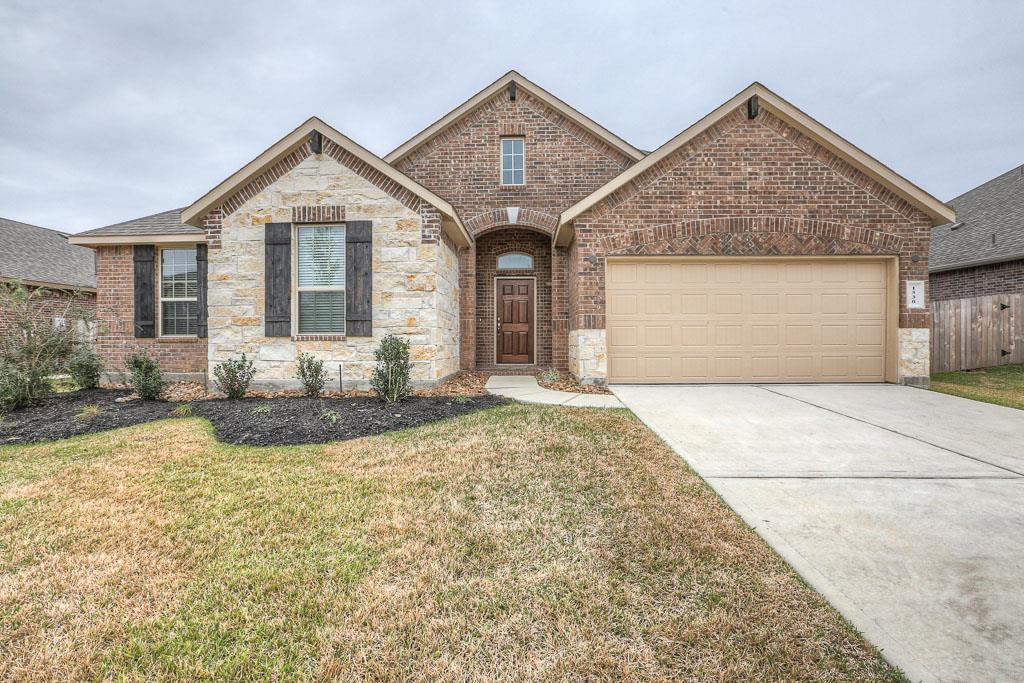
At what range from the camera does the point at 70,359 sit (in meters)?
7.94

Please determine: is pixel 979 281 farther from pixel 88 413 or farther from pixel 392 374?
pixel 88 413

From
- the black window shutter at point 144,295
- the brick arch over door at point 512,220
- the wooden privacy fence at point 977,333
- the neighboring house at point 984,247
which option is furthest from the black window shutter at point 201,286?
the neighboring house at point 984,247

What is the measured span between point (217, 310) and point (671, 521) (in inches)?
334

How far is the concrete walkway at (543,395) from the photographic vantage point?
674cm

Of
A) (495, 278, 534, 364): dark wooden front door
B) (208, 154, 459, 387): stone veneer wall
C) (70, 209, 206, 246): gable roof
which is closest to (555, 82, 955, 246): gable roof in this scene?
(208, 154, 459, 387): stone veneer wall

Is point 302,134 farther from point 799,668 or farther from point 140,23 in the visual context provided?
point 140,23

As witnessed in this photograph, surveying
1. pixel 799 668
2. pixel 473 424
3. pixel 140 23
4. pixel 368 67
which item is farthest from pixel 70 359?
pixel 368 67

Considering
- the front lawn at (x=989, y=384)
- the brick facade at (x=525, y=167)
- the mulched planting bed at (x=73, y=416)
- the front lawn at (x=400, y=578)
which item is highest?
the brick facade at (x=525, y=167)

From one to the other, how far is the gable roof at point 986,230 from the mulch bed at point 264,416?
49.6ft

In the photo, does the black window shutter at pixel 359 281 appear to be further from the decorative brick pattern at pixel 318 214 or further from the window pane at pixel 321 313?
the decorative brick pattern at pixel 318 214

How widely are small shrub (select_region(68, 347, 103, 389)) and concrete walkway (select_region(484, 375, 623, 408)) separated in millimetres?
7576

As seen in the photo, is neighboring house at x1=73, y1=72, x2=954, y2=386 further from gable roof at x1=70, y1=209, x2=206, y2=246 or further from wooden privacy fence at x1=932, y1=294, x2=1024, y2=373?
wooden privacy fence at x1=932, y1=294, x2=1024, y2=373

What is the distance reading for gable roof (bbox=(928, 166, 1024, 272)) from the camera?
40.2 feet

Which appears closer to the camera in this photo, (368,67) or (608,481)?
(608,481)
